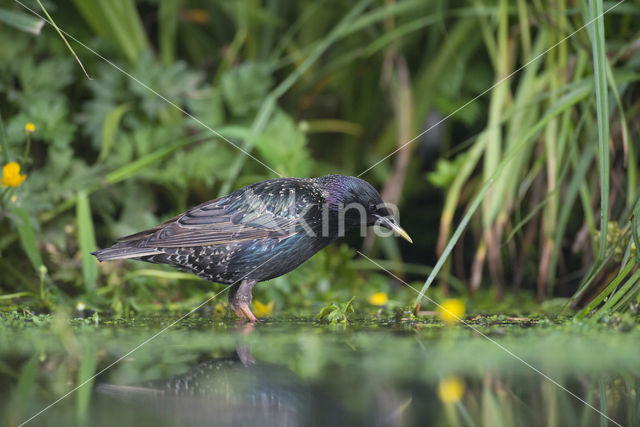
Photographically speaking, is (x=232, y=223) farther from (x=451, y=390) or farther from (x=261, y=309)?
(x=451, y=390)

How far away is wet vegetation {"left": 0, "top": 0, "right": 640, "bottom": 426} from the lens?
6.31 ft

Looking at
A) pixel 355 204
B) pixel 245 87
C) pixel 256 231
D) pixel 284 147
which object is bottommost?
pixel 256 231

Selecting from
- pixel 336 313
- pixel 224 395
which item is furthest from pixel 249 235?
pixel 224 395

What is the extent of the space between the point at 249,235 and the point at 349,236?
2116 millimetres

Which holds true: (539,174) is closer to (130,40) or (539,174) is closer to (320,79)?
(320,79)

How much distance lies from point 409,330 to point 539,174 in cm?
151

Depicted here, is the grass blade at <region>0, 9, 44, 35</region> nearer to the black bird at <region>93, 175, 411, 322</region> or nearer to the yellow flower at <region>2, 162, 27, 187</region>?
the yellow flower at <region>2, 162, 27, 187</region>

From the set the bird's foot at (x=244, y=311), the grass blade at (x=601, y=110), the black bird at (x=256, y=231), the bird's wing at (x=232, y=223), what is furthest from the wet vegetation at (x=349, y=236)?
the bird's wing at (x=232, y=223)

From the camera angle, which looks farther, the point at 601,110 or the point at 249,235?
the point at 249,235

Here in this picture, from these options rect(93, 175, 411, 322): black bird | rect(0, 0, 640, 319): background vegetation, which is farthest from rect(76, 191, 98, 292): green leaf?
rect(93, 175, 411, 322): black bird

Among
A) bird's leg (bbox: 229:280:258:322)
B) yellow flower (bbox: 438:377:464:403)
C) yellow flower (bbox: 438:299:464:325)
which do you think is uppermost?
bird's leg (bbox: 229:280:258:322)

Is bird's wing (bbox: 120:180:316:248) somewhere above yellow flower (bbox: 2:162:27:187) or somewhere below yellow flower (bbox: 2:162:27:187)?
below

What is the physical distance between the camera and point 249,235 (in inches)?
118

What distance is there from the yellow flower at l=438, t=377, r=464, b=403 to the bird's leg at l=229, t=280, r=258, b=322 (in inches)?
49.4
